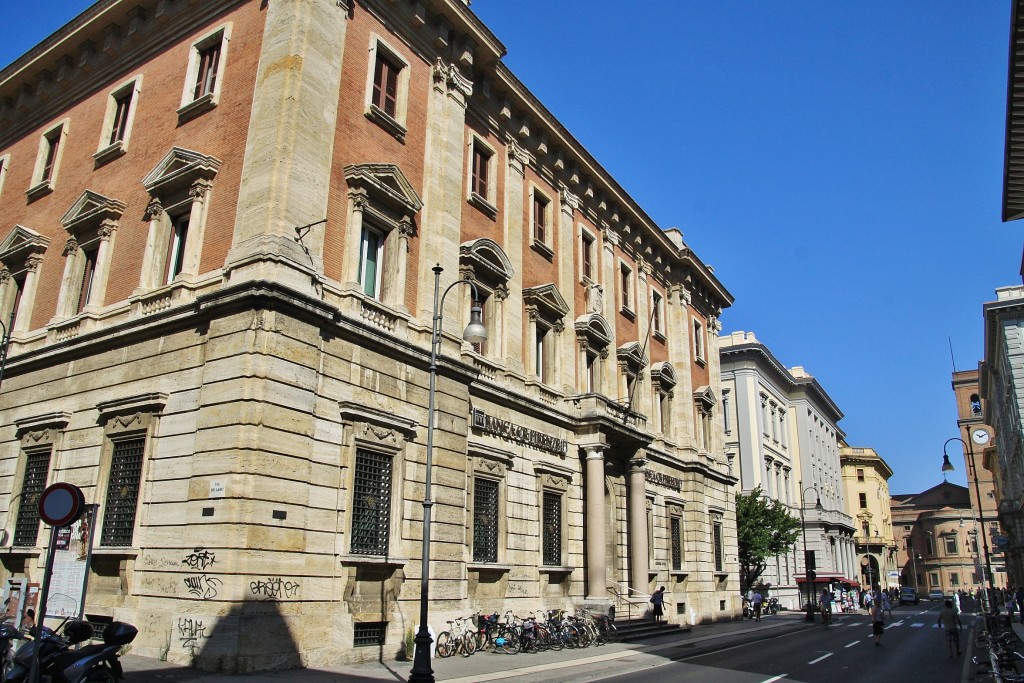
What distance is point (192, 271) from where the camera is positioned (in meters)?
18.2

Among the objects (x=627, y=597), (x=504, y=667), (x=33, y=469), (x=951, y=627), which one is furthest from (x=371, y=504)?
(x=951, y=627)

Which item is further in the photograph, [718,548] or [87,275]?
[718,548]

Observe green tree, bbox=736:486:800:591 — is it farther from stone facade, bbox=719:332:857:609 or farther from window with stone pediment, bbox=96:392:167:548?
window with stone pediment, bbox=96:392:167:548

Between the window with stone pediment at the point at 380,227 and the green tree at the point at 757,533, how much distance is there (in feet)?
113

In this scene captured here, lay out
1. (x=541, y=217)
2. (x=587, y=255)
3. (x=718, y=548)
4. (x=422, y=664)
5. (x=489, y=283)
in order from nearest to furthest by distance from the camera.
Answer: (x=422, y=664), (x=489, y=283), (x=541, y=217), (x=587, y=255), (x=718, y=548)

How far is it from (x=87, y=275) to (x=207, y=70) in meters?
6.83

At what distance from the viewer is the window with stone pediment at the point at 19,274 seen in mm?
23359

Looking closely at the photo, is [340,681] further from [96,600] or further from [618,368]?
[618,368]

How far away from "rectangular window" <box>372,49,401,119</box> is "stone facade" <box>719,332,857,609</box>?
40.7 meters

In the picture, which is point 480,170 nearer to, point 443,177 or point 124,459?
point 443,177

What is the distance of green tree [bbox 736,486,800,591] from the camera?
4800cm

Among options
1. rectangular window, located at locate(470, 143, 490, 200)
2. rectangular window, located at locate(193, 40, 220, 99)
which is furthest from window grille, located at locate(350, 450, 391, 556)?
rectangular window, located at locate(193, 40, 220, 99)

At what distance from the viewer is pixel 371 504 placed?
58.6 feet

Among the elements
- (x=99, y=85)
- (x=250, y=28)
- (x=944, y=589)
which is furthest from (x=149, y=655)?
(x=944, y=589)
